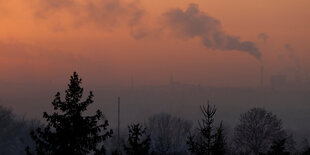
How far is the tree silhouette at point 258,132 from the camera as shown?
3029 inches

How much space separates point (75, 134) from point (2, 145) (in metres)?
92.1

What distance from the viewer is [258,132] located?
Result: 256 ft

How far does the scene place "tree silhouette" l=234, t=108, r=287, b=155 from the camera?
3029 inches

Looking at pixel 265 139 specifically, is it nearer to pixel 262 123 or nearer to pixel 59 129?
pixel 262 123

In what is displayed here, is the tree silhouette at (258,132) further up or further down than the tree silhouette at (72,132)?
further down

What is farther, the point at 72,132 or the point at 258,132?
the point at 258,132

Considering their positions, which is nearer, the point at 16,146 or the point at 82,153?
the point at 82,153

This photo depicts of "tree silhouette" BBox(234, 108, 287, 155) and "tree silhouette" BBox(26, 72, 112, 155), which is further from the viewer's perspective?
"tree silhouette" BBox(234, 108, 287, 155)

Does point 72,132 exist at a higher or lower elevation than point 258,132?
higher

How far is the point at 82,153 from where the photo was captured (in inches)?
658

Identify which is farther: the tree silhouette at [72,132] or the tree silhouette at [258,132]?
the tree silhouette at [258,132]

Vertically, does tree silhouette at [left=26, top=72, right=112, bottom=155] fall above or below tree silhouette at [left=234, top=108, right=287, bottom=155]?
above

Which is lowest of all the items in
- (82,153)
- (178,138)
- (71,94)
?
(178,138)

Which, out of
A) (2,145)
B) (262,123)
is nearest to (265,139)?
(262,123)
